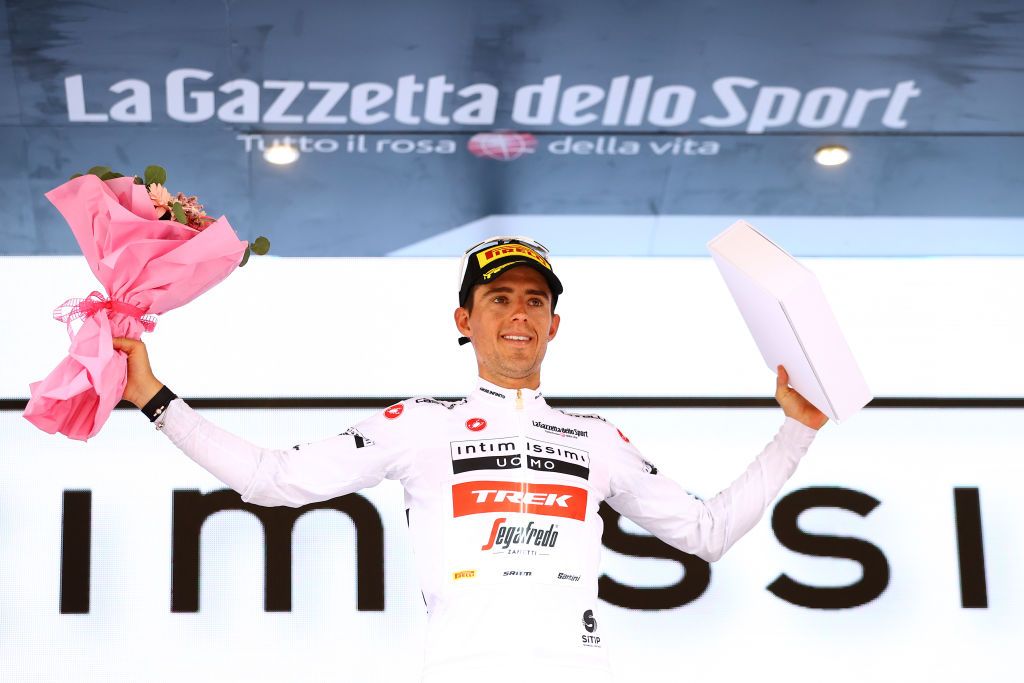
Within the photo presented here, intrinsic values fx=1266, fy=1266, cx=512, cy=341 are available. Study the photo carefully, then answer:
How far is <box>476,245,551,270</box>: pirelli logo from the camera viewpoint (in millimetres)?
2588

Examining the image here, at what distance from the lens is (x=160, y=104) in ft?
12.0

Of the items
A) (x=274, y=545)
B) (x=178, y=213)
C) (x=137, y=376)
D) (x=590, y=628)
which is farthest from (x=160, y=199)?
(x=274, y=545)

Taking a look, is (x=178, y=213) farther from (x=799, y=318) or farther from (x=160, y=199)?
(x=799, y=318)

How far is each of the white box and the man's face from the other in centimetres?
A: 38

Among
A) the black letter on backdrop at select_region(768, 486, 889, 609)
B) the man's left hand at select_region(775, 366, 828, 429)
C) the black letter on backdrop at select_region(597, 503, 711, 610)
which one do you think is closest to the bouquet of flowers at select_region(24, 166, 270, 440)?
the man's left hand at select_region(775, 366, 828, 429)

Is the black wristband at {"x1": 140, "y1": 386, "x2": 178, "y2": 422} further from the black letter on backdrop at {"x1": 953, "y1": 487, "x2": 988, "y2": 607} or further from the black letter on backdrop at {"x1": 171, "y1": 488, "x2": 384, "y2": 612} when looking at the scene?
the black letter on backdrop at {"x1": 953, "y1": 487, "x2": 988, "y2": 607}

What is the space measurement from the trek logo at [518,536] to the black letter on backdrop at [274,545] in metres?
1.46

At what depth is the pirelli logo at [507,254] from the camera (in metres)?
2.59

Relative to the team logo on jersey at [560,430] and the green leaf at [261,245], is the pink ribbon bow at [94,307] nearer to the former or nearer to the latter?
the green leaf at [261,245]

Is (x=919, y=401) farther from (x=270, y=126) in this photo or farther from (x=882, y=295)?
(x=270, y=126)

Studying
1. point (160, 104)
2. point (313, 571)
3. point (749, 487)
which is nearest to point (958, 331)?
point (749, 487)

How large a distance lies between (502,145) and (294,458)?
171cm

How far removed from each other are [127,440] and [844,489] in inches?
85.1

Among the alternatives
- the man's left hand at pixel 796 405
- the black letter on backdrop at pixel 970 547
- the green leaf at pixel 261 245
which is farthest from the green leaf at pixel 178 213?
the black letter on backdrop at pixel 970 547
